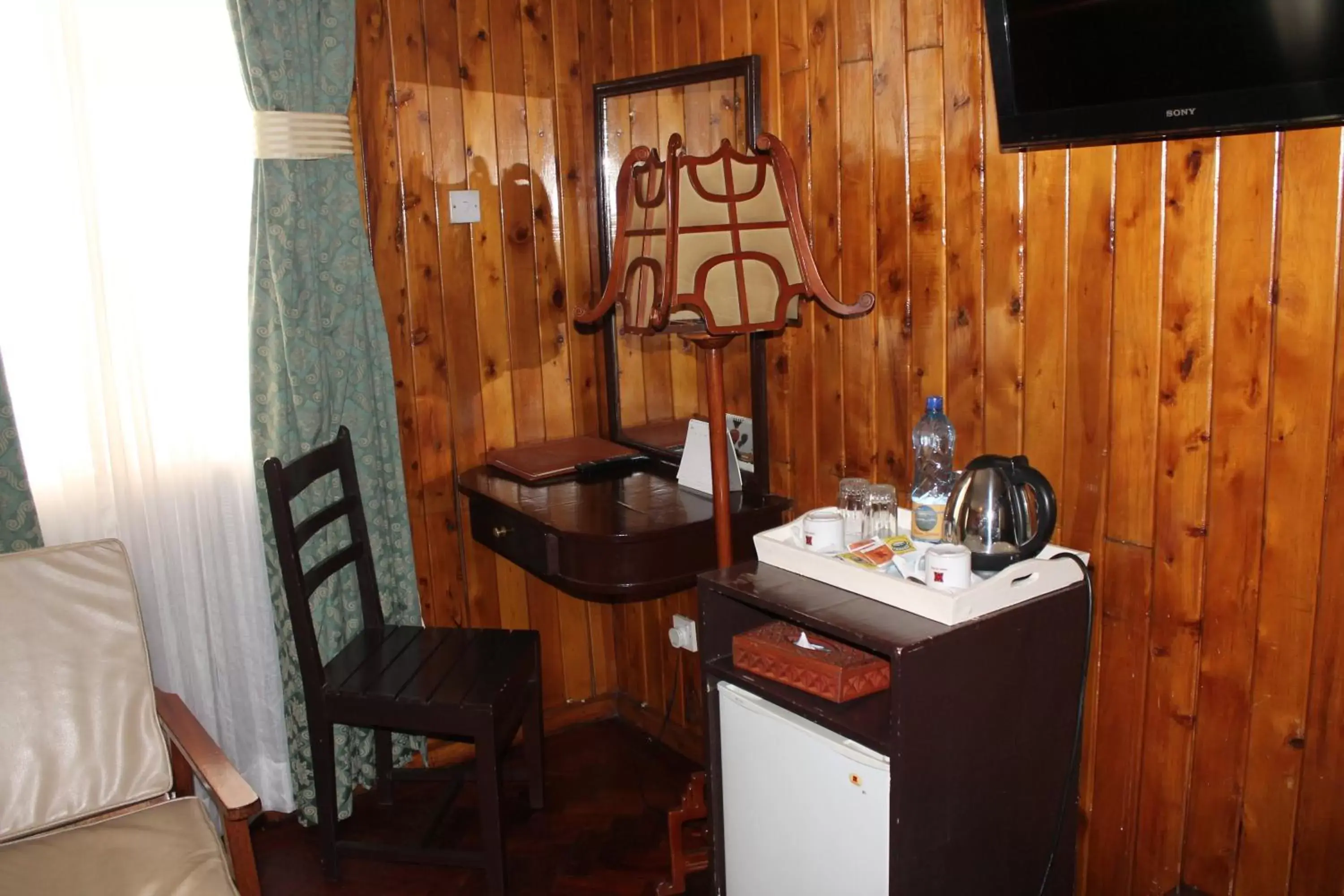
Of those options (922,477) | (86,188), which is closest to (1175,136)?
(922,477)

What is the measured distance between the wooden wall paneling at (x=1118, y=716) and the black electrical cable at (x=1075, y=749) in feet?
0.12

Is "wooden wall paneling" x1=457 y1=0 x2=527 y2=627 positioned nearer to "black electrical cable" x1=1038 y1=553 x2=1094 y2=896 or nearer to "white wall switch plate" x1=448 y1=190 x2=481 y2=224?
"white wall switch plate" x1=448 y1=190 x2=481 y2=224

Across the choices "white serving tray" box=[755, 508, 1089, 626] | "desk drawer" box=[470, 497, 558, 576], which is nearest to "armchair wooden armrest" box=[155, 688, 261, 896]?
"desk drawer" box=[470, 497, 558, 576]

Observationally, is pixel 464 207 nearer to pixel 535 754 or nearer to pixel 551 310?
pixel 551 310

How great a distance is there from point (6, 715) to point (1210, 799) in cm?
205

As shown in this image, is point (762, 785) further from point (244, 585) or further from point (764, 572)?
point (244, 585)

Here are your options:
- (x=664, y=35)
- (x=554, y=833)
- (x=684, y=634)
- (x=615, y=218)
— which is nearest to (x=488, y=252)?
(x=615, y=218)

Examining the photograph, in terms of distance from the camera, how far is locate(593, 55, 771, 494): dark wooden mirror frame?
2.41m

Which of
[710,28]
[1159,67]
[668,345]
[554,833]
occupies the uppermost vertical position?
[710,28]

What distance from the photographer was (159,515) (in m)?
2.58

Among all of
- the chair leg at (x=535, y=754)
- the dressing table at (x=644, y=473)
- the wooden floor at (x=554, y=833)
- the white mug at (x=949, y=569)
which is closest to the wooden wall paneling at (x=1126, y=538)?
the white mug at (x=949, y=569)

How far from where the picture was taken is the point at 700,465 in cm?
260

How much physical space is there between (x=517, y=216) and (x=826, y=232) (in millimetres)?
973

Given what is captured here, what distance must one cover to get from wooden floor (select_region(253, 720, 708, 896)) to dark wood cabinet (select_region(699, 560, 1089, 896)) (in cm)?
81
